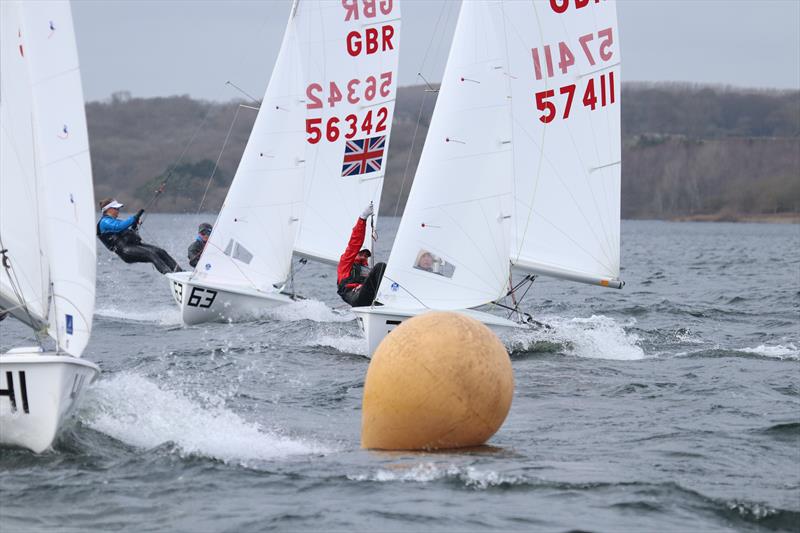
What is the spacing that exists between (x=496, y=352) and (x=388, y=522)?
173 centimetres

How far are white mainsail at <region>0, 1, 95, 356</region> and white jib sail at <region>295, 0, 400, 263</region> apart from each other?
9355mm

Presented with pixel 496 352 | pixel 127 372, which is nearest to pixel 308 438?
pixel 496 352

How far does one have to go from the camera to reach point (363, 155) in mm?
18219

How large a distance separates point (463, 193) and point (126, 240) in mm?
5597

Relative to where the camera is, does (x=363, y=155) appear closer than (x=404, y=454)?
No

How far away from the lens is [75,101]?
817cm

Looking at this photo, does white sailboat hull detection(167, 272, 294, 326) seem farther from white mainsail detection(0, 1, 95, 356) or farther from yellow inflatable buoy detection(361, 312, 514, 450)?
yellow inflatable buoy detection(361, 312, 514, 450)

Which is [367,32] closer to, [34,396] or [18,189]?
[18,189]

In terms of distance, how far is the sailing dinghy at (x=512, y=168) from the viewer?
12.9m

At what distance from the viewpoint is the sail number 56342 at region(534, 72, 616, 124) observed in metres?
14.6

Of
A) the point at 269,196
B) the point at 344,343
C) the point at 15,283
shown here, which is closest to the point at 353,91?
the point at 269,196

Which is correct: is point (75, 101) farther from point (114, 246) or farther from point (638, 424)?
point (114, 246)

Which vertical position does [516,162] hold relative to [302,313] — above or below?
above

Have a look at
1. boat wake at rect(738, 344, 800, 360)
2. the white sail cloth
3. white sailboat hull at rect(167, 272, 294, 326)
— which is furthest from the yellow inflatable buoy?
the white sail cloth
